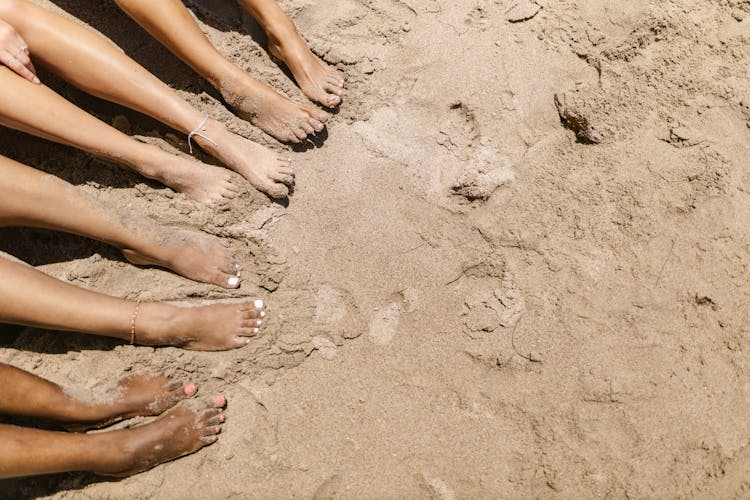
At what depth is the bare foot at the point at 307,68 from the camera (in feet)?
5.84

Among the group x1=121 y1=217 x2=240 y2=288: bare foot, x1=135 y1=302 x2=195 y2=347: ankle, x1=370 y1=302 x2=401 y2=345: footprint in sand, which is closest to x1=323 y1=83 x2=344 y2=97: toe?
x1=121 y1=217 x2=240 y2=288: bare foot

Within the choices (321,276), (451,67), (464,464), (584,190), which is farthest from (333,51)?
(464,464)

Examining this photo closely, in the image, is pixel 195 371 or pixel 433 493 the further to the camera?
pixel 195 371

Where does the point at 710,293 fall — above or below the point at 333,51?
below

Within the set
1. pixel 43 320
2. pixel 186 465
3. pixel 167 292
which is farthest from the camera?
pixel 167 292

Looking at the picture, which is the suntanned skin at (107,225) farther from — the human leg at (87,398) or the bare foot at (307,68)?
the bare foot at (307,68)

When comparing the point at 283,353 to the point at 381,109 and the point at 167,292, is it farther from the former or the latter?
the point at 381,109

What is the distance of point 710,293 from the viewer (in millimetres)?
1563

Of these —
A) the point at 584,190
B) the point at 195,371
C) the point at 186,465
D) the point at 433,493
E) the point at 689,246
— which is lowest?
the point at 433,493

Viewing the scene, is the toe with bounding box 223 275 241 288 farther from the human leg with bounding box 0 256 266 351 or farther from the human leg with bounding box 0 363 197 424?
the human leg with bounding box 0 363 197 424

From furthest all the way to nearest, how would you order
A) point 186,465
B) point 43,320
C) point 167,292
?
point 167,292
point 186,465
point 43,320

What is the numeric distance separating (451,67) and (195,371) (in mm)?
1471

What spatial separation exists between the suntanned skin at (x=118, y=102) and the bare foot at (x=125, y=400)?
0.68 metres

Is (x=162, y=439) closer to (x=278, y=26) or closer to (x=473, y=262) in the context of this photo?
(x=473, y=262)
